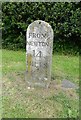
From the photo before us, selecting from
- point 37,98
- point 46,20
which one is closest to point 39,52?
point 37,98

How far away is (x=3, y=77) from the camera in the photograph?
21.8ft

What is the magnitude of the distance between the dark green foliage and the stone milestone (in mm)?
3518

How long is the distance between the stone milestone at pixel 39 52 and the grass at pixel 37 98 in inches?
8.5

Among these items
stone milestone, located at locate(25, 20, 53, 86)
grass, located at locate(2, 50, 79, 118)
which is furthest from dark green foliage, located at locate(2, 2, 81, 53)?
stone milestone, located at locate(25, 20, 53, 86)

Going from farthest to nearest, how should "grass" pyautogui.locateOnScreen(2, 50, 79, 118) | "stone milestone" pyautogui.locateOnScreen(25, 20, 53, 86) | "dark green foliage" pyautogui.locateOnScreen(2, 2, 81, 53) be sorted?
"dark green foliage" pyautogui.locateOnScreen(2, 2, 81, 53) < "stone milestone" pyautogui.locateOnScreen(25, 20, 53, 86) < "grass" pyautogui.locateOnScreen(2, 50, 79, 118)

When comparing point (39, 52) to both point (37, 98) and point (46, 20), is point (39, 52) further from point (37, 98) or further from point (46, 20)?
point (46, 20)

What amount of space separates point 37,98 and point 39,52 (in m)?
0.93

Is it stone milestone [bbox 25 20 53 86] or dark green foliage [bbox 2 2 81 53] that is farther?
dark green foliage [bbox 2 2 81 53]

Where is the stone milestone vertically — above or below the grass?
above

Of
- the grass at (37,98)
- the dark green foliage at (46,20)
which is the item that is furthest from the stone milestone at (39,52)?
the dark green foliage at (46,20)

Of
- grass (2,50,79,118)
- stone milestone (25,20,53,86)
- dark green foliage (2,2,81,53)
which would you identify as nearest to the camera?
A: grass (2,50,79,118)

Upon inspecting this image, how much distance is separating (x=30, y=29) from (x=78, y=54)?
3.85m

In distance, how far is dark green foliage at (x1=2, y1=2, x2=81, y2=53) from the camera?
9.52 m

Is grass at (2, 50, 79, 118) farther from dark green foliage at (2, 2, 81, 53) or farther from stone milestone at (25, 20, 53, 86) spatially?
dark green foliage at (2, 2, 81, 53)
